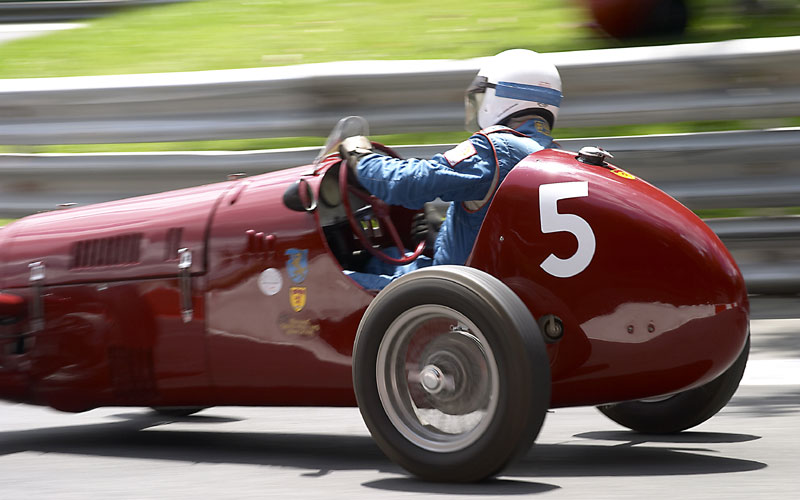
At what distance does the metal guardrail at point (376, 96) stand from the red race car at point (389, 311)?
2.02 metres

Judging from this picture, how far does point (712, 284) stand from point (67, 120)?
4.77 m

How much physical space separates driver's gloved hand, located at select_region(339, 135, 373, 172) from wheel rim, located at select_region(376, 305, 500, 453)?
0.78m

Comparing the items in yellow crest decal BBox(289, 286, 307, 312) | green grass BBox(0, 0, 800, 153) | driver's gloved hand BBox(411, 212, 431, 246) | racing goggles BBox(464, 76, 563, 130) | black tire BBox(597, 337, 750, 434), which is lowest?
black tire BBox(597, 337, 750, 434)

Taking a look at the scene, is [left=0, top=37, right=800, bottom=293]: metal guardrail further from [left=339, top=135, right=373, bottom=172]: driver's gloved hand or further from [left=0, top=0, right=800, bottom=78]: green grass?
[left=339, top=135, right=373, bottom=172]: driver's gloved hand

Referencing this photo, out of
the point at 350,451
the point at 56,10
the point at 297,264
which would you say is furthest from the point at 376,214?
the point at 56,10

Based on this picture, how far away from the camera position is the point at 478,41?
873cm

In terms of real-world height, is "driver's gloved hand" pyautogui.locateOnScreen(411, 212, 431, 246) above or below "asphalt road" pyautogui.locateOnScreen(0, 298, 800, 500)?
above

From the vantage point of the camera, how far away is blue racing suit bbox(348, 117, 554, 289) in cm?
393

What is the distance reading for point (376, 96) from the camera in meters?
6.72

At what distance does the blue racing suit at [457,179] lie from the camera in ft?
12.9

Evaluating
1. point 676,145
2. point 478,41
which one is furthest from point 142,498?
point 478,41

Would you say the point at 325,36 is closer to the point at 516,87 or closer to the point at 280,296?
the point at 516,87

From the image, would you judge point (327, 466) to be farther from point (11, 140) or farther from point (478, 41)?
point (478, 41)

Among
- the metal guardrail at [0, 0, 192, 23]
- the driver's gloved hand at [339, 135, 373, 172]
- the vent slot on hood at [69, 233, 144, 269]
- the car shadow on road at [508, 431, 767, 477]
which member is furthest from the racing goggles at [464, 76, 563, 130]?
the metal guardrail at [0, 0, 192, 23]
